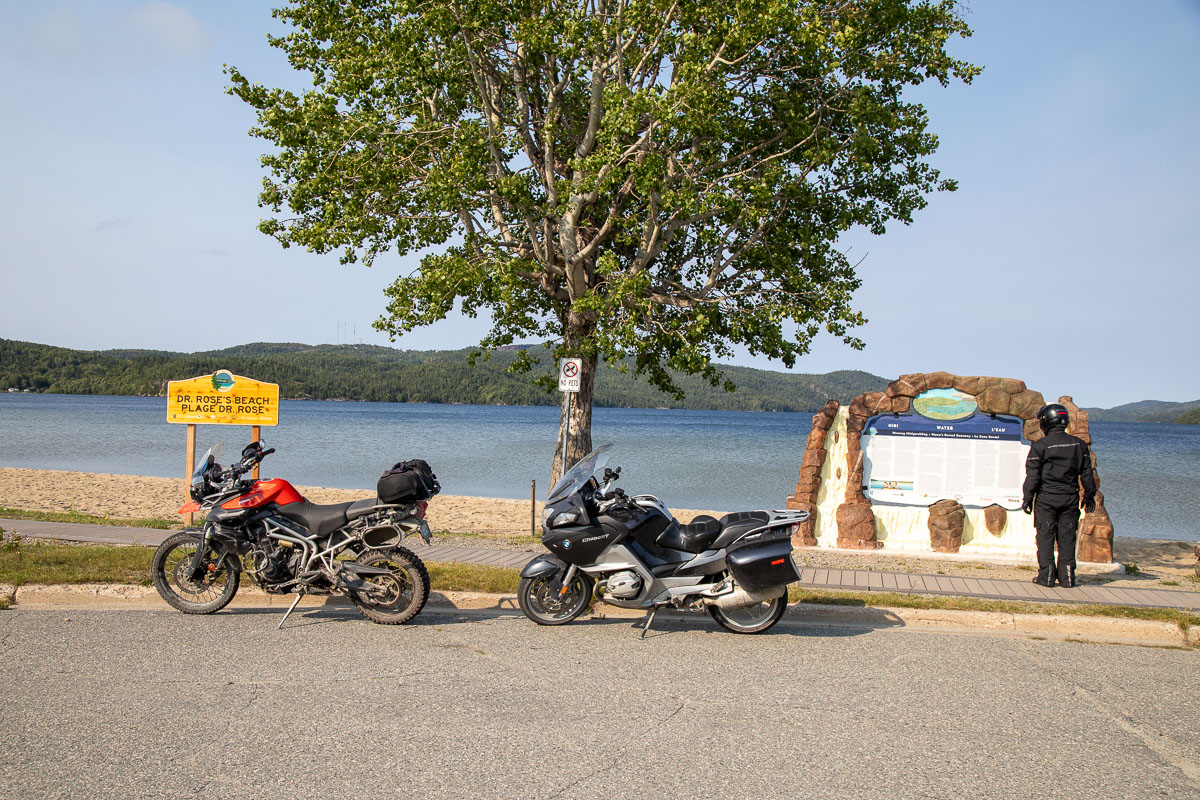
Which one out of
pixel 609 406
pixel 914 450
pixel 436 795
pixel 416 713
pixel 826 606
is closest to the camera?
pixel 436 795

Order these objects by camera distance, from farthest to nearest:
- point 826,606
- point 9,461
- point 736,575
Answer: point 9,461
point 826,606
point 736,575

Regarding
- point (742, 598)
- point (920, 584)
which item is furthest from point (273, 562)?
point (920, 584)

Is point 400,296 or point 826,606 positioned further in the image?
point 400,296

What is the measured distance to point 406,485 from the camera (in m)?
6.69

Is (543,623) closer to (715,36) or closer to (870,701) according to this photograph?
(870,701)

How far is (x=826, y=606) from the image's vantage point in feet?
24.8

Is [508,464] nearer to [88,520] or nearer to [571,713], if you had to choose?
[88,520]

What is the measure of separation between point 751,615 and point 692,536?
2.65 ft

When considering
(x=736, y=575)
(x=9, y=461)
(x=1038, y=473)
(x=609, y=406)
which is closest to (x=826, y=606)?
(x=736, y=575)

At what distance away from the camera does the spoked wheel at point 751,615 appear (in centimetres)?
688

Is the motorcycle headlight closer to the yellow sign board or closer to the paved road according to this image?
the paved road

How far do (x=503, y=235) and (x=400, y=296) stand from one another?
6.38 ft

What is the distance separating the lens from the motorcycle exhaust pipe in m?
6.65

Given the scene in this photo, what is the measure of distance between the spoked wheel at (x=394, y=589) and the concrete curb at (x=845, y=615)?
849 mm
